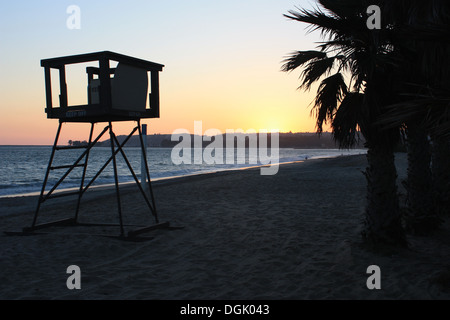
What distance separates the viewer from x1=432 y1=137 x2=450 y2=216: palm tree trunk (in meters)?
8.98

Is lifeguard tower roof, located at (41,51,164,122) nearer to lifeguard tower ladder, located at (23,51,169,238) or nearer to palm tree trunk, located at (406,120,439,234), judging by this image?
lifeguard tower ladder, located at (23,51,169,238)

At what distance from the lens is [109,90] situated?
7.82m

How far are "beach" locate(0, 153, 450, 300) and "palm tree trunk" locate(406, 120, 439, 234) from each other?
32cm

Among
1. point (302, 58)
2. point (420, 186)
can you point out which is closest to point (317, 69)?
point (302, 58)

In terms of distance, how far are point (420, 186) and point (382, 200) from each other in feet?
6.39

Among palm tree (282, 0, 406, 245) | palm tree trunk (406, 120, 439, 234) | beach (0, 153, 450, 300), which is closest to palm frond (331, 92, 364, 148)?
palm tree (282, 0, 406, 245)

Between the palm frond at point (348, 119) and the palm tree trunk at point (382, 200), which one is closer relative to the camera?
the palm frond at point (348, 119)

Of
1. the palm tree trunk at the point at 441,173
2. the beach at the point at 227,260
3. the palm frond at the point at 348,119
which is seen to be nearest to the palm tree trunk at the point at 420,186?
the beach at the point at 227,260

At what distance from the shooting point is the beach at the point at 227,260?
17.3ft

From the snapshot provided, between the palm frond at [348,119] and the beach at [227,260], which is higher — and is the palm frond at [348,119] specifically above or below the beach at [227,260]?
above

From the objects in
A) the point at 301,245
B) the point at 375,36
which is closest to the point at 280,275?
the point at 301,245

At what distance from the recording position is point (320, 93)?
7090 millimetres

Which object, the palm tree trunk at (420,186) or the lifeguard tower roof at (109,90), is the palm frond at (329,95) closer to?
the palm tree trunk at (420,186)

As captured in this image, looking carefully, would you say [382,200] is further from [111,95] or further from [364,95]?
[111,95]
